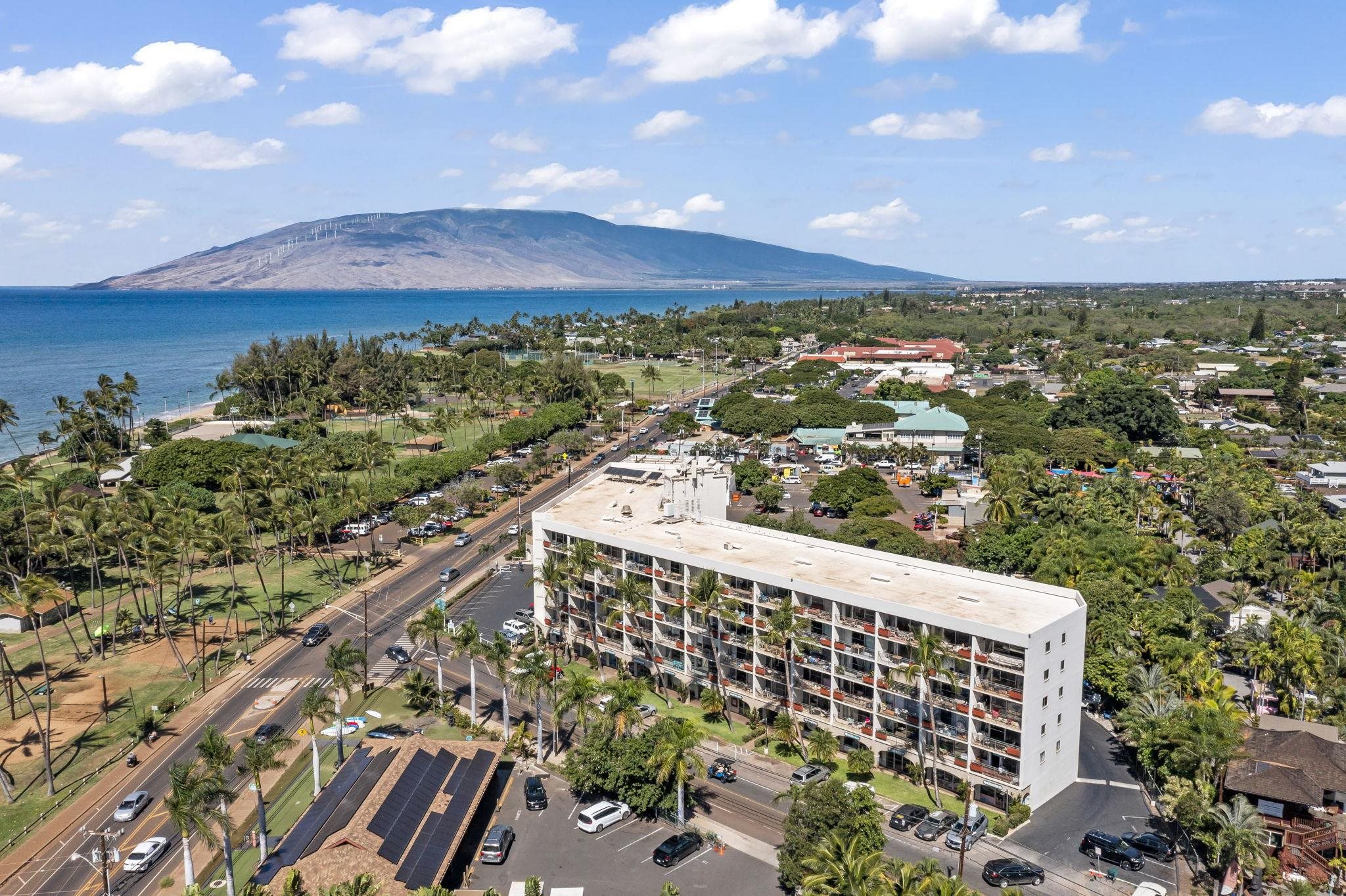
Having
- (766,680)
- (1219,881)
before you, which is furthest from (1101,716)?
(766,680)

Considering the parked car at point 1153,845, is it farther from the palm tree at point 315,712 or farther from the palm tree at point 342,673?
the palm tree at point 342,673

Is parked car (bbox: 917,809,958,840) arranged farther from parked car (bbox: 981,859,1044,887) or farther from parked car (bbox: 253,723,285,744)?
parked car (bbox: 253,723,285,744)

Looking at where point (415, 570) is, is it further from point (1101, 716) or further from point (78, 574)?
point (1101, 716)

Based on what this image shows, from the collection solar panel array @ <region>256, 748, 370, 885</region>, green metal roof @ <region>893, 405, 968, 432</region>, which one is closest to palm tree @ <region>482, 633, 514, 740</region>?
solar panel array @ <region>256, 748, 370, 885</region>

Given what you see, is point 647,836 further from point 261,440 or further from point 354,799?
point 261,440

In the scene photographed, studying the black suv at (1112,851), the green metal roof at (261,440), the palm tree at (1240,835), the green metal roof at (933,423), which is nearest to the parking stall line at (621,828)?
the black suv at (1112,851)

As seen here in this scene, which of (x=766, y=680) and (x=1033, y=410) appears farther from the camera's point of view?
(x=1033, y=410)
